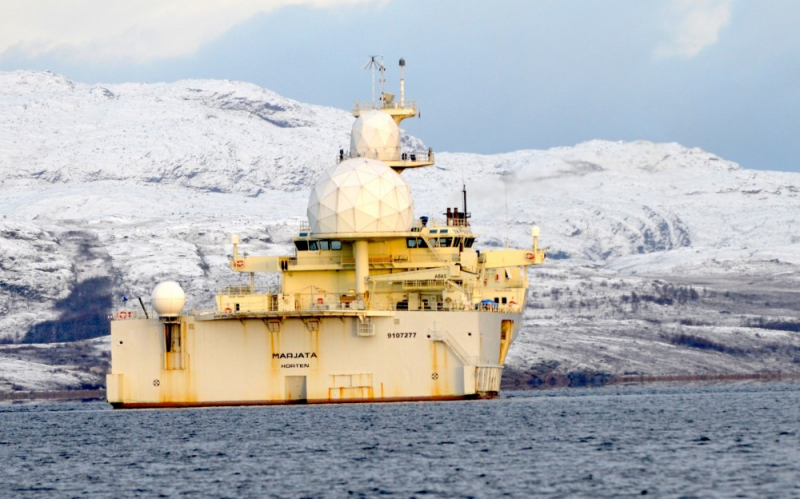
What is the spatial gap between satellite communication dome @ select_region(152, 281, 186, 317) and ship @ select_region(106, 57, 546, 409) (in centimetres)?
7

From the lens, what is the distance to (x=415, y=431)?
68.2 m

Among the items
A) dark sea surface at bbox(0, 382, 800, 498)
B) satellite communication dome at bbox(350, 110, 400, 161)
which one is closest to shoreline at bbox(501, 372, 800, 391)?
satellite communication dome at bbox(350, 110, 400, 161)

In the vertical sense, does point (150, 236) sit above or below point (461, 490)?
above

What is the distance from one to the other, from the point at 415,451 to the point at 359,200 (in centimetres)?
2931

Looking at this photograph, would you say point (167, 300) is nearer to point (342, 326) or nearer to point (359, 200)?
point (342, 326)

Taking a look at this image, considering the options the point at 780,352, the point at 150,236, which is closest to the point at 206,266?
the point at 150,236

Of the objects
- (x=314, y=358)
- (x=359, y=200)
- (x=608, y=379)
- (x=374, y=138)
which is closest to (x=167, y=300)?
(x=314, y=358)

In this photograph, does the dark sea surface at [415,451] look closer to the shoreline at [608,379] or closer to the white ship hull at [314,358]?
the white ship hull at [314,358]

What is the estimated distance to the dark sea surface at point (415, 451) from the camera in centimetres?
4991

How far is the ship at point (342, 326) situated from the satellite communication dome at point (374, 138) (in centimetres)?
396

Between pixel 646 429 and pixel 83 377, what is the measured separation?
79700 millimetres

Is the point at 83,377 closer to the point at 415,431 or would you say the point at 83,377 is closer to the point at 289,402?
the point at 289,402

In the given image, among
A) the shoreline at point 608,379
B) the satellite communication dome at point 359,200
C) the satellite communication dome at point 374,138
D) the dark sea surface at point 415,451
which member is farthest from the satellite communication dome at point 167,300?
the shoreline at point 608,379

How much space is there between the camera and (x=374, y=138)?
314ft
